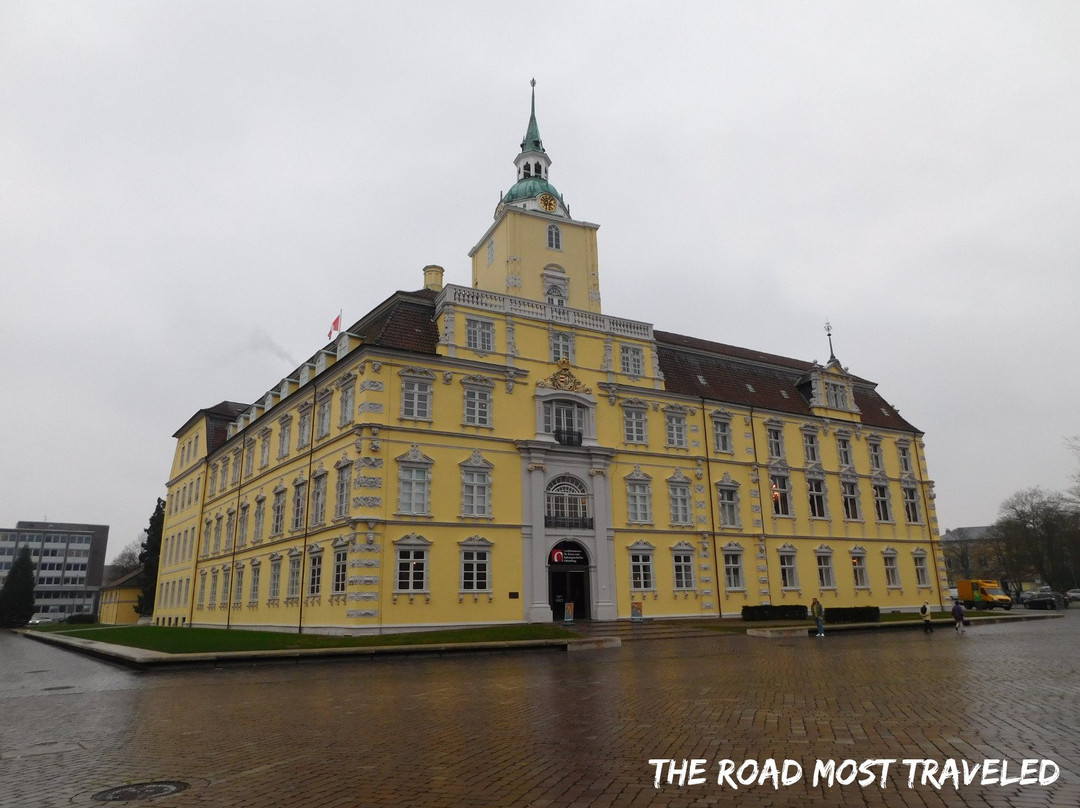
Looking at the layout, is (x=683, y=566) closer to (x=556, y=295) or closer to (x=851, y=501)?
(x=851, y=501)

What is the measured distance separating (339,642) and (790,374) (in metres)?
38.3

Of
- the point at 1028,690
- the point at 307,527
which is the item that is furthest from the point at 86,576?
the point at 1028,690

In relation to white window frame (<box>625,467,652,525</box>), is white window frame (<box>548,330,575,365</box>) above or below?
above

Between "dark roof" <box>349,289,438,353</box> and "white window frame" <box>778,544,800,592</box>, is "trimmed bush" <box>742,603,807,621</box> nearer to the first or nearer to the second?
"white window frame" <box>778,544,800,592</box>

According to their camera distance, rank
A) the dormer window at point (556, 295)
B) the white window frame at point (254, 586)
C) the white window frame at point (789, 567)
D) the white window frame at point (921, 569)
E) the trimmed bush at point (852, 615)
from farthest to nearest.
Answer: the white window frame at point (921, 569) < the white window frame at point (789, 567) < the dormer window at point (556, 295) < the white window frame at point (254, 586) < the trimmed bush at point (852, 615)

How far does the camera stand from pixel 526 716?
11.7 meters

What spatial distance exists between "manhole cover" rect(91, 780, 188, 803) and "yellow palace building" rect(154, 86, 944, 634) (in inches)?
939

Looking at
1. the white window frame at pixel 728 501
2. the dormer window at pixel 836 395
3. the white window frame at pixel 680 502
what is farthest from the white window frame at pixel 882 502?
the white window frame at pixel 680 502

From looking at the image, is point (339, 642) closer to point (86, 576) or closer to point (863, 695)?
point (863, 695)

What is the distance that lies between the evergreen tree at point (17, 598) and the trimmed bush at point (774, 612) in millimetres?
87767

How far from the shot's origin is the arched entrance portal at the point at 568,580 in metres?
37.1

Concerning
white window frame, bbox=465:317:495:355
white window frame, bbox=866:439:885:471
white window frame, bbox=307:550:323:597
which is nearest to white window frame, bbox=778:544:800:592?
white window frame, bbox=866:439:885:471

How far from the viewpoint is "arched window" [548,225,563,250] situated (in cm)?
4394

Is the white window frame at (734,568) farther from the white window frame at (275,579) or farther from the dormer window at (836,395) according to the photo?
the white window frame at (275,579)
